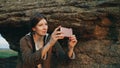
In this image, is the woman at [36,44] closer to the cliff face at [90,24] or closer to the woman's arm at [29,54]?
the woman's arm at [29,54]

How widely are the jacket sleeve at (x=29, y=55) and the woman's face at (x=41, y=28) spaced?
0.27 m

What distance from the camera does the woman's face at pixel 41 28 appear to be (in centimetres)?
511

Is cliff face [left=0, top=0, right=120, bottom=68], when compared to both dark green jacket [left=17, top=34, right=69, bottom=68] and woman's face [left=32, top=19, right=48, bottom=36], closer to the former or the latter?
dark green jacket [left=17, top=34, right=69, bottom=68]

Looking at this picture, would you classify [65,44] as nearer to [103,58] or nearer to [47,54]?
[103,58]

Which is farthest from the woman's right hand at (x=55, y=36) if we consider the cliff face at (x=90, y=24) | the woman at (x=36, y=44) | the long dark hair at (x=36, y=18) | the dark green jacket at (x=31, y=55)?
the cliff face at (x=90, y=24)

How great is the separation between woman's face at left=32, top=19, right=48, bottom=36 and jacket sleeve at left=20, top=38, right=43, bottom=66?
27cm

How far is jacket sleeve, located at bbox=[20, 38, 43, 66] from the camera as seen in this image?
4.77 m

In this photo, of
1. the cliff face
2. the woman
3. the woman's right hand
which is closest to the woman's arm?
the woman

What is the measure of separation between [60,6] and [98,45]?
186 centimetres

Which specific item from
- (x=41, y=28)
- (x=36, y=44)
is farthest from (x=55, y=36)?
(x=36, y=44)

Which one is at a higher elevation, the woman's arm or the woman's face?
the woman's face

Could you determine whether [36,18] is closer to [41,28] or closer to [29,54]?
[41,28]

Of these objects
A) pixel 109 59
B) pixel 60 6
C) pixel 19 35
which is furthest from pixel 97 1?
pixel 19 35

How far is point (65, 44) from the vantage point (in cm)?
1020
